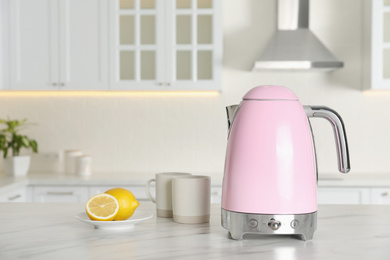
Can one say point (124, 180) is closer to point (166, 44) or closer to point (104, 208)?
point (166, 44)

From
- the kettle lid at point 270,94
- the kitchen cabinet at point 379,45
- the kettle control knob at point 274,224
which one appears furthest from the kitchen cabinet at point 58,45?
the kettle control knob at point 274,224

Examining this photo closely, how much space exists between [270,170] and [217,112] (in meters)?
2.69

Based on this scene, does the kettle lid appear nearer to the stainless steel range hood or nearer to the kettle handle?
the kettle handle

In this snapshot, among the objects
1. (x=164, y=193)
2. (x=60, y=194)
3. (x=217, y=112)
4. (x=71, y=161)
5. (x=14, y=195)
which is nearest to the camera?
(x=164, y=193)

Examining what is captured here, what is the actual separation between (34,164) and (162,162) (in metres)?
0.97

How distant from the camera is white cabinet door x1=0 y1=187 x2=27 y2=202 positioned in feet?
9.94

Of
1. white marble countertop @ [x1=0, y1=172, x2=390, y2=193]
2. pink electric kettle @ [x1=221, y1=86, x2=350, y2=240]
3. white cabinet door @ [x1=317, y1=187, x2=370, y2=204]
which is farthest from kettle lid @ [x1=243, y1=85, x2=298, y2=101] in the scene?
white cabinet door @ [x1=317, y1=187, x2=370, y2=204]

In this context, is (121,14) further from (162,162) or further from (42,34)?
(162,162)

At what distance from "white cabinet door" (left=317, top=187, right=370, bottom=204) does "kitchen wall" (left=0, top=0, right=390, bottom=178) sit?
0.50 metres

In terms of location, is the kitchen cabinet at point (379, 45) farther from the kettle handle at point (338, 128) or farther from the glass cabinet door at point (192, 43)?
the kettle handle at point (338, 128)

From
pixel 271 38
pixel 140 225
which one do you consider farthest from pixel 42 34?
pixel 140 225

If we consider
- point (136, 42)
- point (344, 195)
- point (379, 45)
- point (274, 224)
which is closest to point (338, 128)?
point (274, 224)

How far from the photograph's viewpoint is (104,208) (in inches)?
53.7

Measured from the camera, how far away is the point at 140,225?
143cm
